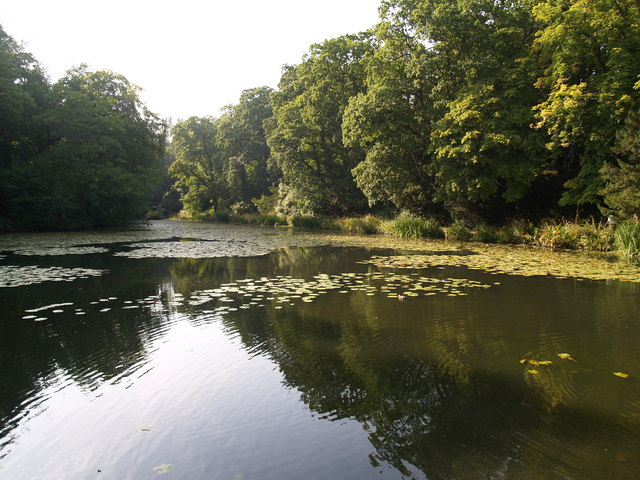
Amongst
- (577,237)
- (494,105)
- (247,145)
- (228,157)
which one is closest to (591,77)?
(494,105)

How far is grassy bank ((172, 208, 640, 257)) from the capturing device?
13.2 metres

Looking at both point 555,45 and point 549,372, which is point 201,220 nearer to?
point 555,45

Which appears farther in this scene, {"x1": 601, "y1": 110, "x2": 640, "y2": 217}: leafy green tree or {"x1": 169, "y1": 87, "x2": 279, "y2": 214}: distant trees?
{"x1": 169, "y1": 87, "x2": 279, "y2": 214}: distant trees

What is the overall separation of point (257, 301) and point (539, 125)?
13.9m

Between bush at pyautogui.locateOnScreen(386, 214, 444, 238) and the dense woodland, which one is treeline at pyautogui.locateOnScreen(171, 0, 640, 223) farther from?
bush at pyautogui.locateOnScreen(386, 214, 444, 238)

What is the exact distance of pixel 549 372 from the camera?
446 centimetres

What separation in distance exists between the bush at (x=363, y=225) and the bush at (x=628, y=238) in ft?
45.5

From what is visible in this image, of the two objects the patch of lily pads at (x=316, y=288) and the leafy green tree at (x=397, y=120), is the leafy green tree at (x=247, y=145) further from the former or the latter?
the patch of lily pads at (x=316, y=288)

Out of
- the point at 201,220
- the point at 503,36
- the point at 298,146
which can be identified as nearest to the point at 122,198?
the point at 298,146

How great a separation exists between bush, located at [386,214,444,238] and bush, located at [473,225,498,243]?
2307mm

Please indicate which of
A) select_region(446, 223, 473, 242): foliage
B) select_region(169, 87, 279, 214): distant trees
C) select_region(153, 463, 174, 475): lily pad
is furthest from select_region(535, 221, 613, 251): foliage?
select_region(169, 87, 279, 214): distant trees

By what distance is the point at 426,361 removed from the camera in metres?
4.81

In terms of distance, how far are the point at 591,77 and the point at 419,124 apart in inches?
328

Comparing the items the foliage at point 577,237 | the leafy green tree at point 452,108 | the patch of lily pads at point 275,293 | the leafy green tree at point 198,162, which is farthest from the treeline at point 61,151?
the foliage at point 577,237
